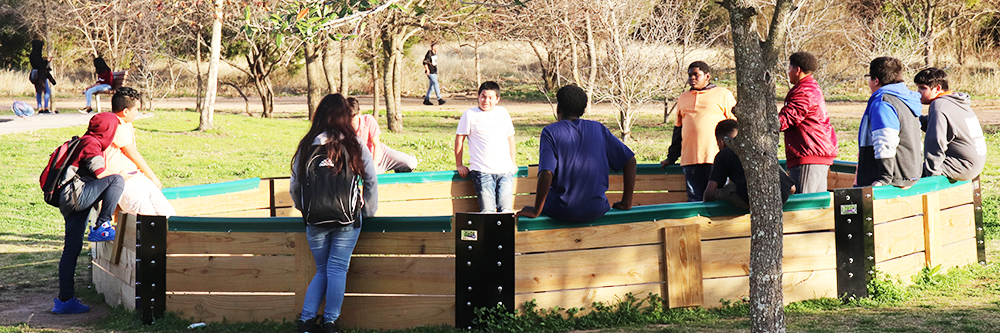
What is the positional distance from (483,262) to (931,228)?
337 centimetres

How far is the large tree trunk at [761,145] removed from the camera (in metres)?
4.21

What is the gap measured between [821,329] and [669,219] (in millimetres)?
1073

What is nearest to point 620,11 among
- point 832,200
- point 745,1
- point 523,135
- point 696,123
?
point 523,135

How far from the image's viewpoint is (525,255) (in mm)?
5312

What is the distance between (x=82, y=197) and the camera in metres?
6.12

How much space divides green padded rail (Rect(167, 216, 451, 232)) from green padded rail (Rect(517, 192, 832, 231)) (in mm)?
514

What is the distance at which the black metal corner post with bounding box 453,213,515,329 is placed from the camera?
5246 mm

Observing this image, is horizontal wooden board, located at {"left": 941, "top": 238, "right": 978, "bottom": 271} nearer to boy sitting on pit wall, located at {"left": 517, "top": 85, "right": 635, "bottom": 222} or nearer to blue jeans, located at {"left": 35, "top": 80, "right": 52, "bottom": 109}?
boy sitting on pit wall, located at {"left": 517, "top": 85, "right": 635, "bottom": 222}

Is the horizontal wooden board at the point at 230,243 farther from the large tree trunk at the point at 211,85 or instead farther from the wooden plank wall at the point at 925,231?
the large tree trunk at the point at 211,85

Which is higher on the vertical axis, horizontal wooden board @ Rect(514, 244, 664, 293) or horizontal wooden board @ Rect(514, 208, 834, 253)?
horizontal wooden board @ Rect(514, 208, 834, 253)

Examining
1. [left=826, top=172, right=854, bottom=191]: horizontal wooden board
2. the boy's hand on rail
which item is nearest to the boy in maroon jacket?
[left=826, top=172, right=854, bottom=191]: horizontal wooden board

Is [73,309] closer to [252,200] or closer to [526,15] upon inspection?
[252,200]

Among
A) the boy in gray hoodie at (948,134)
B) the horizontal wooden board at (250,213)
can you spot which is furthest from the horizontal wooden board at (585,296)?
the horizontal wooden board at (250,213)

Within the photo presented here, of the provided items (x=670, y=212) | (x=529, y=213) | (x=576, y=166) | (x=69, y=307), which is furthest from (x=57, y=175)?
(x=670, y=212)
